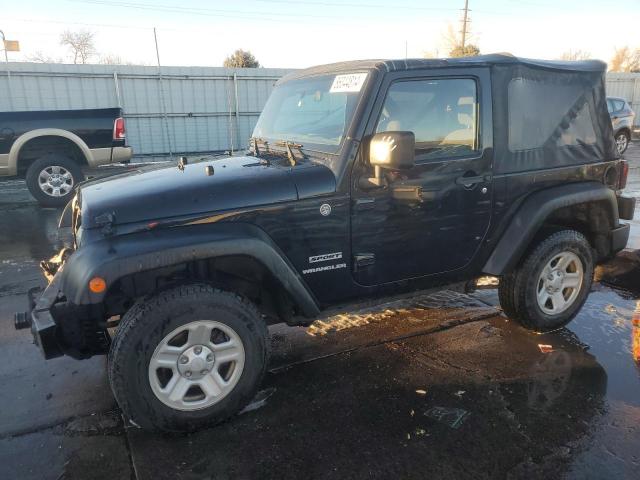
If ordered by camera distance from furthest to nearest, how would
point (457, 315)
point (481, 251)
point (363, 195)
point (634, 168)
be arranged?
point (634, 168)
point (457, 315)
point (481, 251)
point (363, 195)

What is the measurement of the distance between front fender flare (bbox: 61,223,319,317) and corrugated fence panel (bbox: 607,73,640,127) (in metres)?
25.0

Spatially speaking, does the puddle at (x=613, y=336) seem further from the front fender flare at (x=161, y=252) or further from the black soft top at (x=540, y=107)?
the front fender flare at (x=161, y=252)

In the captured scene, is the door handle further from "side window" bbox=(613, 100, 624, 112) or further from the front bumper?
"side window" bbox=(613, 100, 624, 112)

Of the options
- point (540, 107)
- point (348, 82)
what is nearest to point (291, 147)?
point (348, 82)

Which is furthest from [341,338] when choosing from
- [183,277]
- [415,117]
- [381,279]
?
[415,117]

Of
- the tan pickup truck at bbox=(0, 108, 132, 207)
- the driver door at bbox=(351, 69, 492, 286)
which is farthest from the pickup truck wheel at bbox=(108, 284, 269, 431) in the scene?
the tan pickup truck at bbox=(0, 108, 132, 207)

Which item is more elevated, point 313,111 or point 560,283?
point 313,111

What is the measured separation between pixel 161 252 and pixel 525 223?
2496 millimetres

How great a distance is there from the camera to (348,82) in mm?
3203

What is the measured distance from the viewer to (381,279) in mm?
3250

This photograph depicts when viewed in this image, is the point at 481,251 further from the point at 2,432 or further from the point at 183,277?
the point at 2,432

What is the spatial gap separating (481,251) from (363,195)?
3.71 ft

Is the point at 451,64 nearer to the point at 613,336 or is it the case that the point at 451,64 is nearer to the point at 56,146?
the point at 613,336

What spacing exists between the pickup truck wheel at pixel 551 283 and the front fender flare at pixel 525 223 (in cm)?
19
